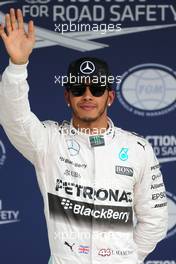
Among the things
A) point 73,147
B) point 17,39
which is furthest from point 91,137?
point 17,39

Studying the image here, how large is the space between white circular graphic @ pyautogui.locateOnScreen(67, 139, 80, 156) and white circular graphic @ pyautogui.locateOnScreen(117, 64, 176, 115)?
1432 mm

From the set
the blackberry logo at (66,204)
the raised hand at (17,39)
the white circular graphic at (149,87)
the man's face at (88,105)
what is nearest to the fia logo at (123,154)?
the man's face at (88,105)

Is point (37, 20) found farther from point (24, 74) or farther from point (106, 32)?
point (24, 74)

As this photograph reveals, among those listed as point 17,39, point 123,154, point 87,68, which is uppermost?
point 17,39

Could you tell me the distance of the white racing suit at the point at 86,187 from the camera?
2.70 metres

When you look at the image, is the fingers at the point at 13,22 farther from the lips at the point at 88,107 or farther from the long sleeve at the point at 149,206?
the long sleeve at the point at 149,206

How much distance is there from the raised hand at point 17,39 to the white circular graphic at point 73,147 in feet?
1.51

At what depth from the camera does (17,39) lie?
8.09 ft

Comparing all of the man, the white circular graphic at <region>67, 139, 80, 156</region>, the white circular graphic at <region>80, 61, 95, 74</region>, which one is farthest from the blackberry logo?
the white circular graphic at <region>80, 61, 95, 74</region>

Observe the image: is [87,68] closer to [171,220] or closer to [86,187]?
[86,187]

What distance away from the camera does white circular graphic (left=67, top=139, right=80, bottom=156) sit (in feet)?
9.04

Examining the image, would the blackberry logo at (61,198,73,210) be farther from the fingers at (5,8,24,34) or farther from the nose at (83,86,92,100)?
the fingers at (5,8,24,34)

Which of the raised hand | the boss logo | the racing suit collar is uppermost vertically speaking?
the raised hand

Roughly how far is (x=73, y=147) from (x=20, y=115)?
0.32m
